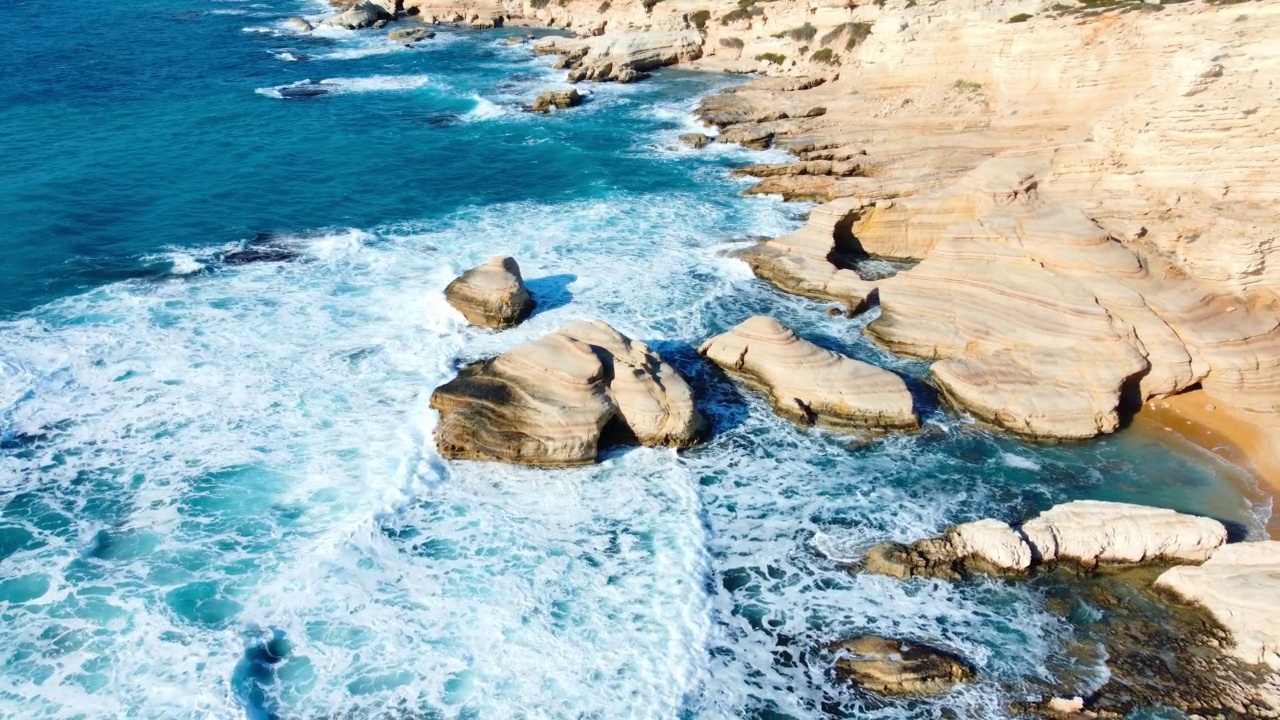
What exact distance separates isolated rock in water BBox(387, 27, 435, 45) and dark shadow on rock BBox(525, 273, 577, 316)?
166 feet

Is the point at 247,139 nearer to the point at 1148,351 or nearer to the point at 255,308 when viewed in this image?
the point at 255,308

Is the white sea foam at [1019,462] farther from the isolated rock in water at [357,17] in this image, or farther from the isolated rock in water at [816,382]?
the isolated rock in water at [357,17]

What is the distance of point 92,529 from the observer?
1664cm

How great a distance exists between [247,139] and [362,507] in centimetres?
3095

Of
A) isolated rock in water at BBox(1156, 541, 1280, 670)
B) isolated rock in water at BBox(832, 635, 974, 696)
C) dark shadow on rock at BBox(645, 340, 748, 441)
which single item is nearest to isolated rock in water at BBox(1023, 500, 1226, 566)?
isolated rock in water at BBox(1156, 541, 1280, 670)

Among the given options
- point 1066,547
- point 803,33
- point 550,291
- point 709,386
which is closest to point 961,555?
point 1066,547

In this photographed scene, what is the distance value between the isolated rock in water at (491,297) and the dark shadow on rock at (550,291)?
61 centimetres

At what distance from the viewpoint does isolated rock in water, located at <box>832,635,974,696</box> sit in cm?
1358

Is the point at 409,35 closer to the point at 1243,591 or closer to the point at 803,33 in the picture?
the point at 803,33

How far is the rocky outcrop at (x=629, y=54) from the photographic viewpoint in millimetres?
56219

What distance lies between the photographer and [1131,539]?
52.0ft

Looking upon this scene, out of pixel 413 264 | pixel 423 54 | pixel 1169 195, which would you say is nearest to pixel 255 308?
pixel 413 264

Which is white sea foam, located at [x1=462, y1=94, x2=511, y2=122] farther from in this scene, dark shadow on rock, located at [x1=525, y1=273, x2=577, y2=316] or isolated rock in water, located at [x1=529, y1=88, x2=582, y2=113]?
dark shadow on rock, located at [x1=525, y1=273, x2=577, y2=316]

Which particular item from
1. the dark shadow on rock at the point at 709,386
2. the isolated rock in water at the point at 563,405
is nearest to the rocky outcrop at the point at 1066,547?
the dark shadow on rock at the point at 709,386
